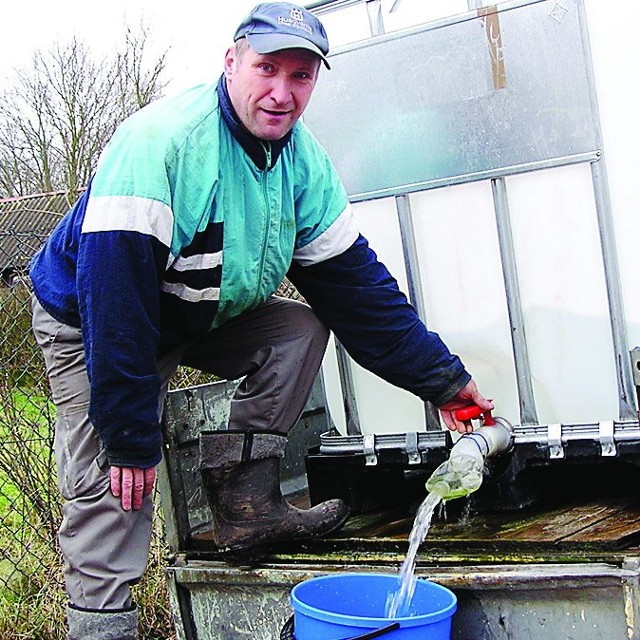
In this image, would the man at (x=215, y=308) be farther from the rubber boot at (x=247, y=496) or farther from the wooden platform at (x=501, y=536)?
the wooden platform at (x=501, y=536)

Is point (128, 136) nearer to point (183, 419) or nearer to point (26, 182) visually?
point (183, 419)

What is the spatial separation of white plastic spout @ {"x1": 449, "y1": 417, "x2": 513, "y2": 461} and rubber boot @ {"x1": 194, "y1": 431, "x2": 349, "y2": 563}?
0.55 metres

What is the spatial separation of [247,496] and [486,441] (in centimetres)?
74

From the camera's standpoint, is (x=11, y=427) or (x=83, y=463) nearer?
(x=83, y=463)

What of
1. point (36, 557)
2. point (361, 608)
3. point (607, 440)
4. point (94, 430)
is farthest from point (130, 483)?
point (36, 557)

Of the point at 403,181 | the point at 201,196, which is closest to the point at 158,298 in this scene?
the point at 201,196

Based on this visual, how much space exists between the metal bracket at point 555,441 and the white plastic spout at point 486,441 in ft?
0.40

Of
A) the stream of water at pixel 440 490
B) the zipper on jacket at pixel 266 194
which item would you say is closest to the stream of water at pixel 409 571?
the stream of water at pixel 440 490

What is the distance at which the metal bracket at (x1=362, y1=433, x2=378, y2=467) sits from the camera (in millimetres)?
3363

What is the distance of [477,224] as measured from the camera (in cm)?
320

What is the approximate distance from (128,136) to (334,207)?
74cm

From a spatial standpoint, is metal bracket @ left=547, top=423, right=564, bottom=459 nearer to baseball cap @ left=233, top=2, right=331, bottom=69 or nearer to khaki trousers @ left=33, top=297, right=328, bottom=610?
khaki trousers @ left=33, top=297, right=328, bottom=610

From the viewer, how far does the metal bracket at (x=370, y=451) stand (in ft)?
11.0

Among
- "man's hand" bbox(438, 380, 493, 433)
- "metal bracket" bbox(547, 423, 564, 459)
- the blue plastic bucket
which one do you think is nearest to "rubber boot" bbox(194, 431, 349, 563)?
the blue plastic bucket
